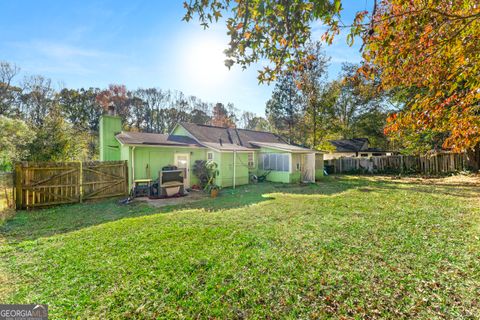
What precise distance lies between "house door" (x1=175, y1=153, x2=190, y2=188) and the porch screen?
592 centimetres

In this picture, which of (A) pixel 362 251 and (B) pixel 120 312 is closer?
(B) pixel 120 312

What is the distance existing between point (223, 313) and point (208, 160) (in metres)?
11.0

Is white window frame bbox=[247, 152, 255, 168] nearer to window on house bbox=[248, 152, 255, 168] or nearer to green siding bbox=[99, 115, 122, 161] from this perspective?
window on house bbox=[248, 152, 255, 168]

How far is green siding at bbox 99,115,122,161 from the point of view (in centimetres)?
1217

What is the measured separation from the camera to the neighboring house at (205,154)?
35.6ft

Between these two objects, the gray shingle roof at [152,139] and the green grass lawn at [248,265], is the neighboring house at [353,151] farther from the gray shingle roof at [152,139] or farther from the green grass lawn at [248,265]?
the green grass lawn at [248,265]

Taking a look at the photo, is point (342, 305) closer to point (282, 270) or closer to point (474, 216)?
point (282, 270)

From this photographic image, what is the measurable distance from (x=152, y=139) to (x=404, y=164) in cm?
2016

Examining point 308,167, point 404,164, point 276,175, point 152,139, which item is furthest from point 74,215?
point 404,164

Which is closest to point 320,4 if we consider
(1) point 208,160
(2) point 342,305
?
(2) point 342,305

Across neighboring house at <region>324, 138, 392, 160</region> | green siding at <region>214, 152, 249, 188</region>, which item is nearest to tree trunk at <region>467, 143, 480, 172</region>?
neighboring house at <region>324, 138, 392, 160</region>

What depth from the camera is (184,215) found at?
6676 millimetres

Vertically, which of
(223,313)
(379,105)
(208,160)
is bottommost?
(223,313)

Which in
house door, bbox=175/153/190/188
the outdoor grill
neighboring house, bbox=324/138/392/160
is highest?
neighboring house, bbox=324/138/392/160
